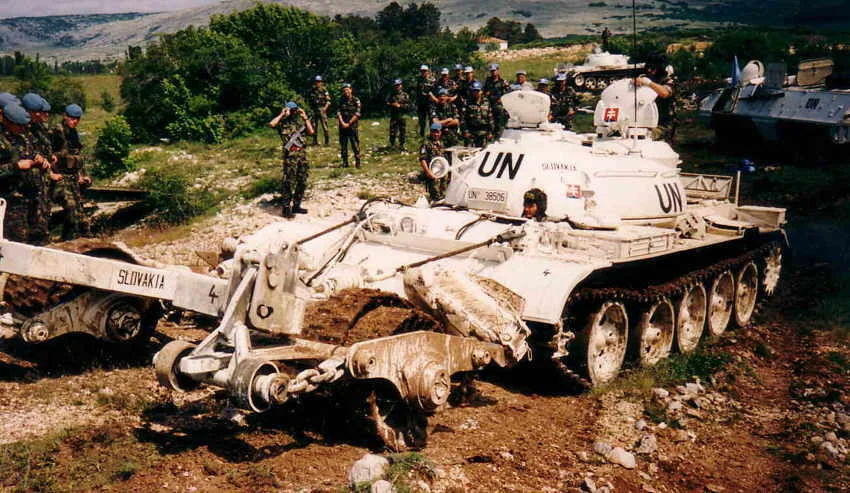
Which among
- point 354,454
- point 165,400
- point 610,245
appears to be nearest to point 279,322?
point 354,454

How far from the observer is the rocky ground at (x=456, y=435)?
5.52 metres

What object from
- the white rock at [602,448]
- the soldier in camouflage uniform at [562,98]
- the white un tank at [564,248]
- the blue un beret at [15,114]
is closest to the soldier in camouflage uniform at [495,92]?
the soldier in camouflage uniform at [562,98]

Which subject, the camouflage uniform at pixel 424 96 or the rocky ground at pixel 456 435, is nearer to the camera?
the rocky ground at pixel 456 435

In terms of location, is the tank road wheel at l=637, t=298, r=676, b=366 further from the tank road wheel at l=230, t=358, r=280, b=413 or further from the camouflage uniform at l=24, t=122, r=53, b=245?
the camouflage uniform at l=24, t=122, r=53, b=245

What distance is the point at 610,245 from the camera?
26.6 ft

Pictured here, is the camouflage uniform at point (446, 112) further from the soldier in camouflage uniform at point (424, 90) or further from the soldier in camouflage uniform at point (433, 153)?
the soldier in camouflage uniform at point (424, 90)

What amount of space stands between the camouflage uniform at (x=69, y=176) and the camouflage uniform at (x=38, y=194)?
0.63m

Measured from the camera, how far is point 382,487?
5.17m

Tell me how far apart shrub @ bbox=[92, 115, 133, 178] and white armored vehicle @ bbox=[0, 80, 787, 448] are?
10394 mm

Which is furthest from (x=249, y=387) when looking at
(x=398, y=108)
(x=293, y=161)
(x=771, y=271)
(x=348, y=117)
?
(x=398, y=108)

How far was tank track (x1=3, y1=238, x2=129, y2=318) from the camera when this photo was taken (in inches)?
286

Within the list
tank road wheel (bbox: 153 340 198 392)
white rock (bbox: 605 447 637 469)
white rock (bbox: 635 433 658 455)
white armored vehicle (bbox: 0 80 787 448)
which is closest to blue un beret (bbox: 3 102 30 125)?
white armored vehicle (bbox: 0 80 787 448)

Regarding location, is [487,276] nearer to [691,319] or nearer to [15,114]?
[691,319]

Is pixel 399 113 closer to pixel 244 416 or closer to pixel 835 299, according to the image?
pixel 835 299
